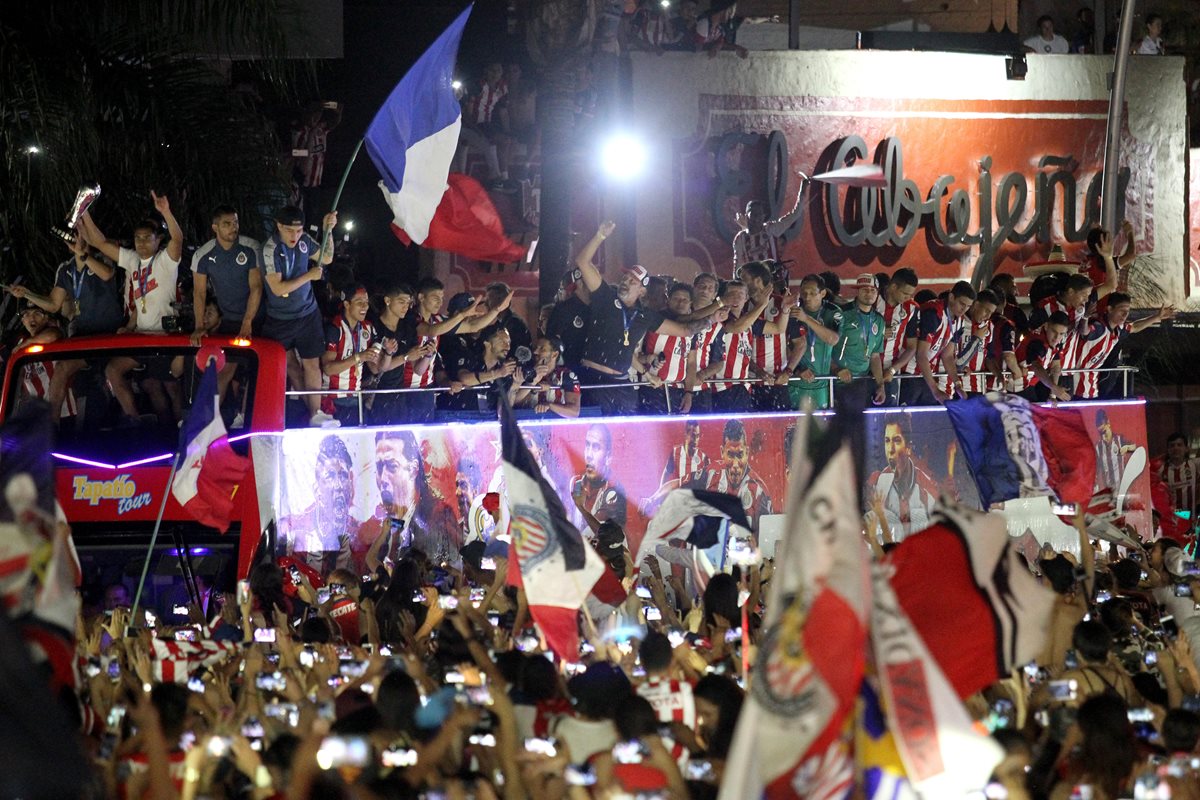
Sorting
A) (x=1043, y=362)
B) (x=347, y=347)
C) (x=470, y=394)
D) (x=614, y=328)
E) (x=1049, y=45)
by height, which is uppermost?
(x=1049, y=45)

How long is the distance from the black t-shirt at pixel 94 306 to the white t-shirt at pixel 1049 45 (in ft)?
44.8

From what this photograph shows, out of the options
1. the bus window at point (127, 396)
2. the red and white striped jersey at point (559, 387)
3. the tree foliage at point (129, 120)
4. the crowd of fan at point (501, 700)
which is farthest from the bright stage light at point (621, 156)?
the crowd of fan at point (501, 700)

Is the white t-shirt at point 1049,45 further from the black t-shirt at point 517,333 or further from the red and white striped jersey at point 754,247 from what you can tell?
the black t-shirt at point 517,333

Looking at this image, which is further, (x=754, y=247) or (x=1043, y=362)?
(x=754, y=247)

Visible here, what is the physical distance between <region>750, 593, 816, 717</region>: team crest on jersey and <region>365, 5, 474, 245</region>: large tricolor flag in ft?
27.5

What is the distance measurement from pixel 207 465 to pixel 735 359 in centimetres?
468

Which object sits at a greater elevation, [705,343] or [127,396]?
[705,343]

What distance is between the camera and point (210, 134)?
14.9 metres

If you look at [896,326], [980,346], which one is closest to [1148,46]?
[980,346]

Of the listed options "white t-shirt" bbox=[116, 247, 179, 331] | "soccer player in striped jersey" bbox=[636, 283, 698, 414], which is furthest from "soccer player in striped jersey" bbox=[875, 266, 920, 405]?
"white t-shirt" bbox=[116, 247, 179, 331]

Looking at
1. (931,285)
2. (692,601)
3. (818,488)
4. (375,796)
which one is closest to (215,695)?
(375,796)

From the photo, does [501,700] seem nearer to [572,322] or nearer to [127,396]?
[127,396]

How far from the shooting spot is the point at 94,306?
1358cm

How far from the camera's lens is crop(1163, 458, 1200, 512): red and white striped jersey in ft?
61.3
